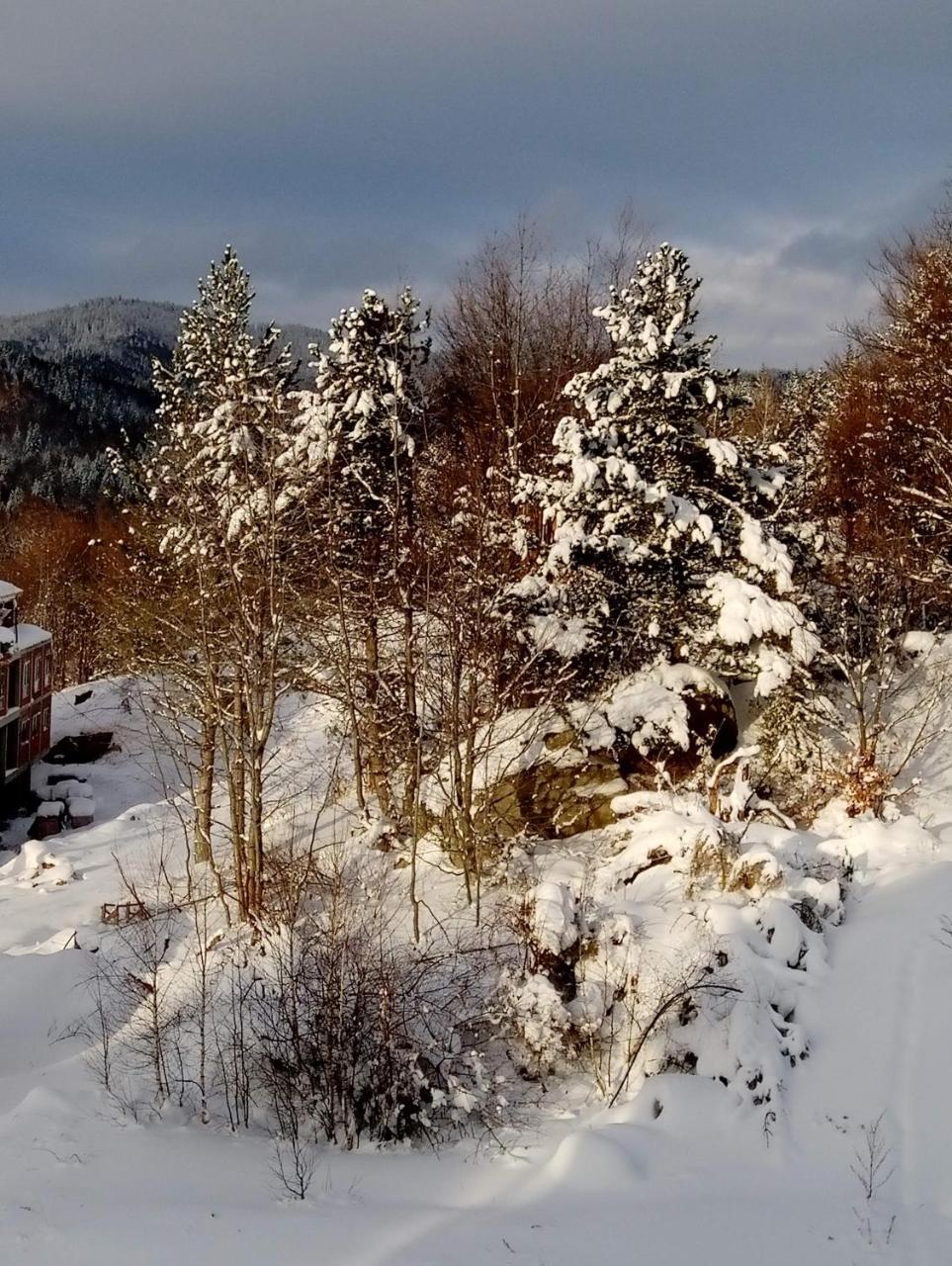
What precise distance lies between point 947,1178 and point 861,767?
6.74 meters

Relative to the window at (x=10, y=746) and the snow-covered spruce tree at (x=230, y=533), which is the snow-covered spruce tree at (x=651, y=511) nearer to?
the snow-covered spruce tree at (x=230, y=533)

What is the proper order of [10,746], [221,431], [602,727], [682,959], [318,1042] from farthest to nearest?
[10,746], [221,431], [602,727], [682,959], [318,1042]

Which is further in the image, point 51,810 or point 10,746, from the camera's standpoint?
point 10,746

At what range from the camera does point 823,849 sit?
11.0m

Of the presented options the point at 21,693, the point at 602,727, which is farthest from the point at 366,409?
the point at 21,693

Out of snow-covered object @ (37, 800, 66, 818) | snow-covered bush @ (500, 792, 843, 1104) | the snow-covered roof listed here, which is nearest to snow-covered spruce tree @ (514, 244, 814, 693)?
snow-covered bush @ (500, 792, 843, 1104)

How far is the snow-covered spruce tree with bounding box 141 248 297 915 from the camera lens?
11594 mm

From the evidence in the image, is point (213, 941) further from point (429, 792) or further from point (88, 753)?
point (88, 753)

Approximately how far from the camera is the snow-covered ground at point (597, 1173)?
5773 millimetres

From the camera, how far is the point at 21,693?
2820cm

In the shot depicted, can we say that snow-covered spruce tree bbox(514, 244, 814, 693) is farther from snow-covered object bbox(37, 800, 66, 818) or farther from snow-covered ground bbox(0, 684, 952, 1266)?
snow-covered object bbox(37, 800, 66, 818)

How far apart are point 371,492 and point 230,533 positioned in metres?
4.40

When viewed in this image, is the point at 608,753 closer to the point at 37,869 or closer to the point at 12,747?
the point at 37,869

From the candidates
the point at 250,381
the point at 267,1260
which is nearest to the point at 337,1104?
the point at 267,1260
